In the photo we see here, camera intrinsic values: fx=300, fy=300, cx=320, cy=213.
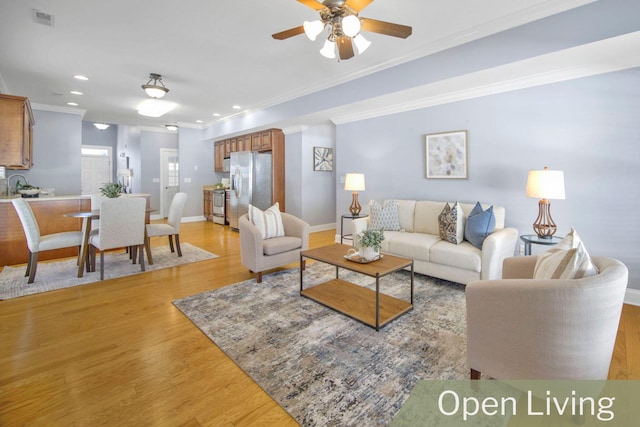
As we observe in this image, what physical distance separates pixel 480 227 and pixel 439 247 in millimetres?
474

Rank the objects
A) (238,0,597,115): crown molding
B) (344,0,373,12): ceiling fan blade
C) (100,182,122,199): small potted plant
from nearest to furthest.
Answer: (344,0,373,12): ceiling fan blade, (238,0,597,115): crown molding, (100,182,122,199): small potted plant

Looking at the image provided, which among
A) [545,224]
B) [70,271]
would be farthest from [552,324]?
[70,271]

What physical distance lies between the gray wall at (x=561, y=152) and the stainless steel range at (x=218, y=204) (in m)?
4.87

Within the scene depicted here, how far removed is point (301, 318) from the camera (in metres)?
2.61

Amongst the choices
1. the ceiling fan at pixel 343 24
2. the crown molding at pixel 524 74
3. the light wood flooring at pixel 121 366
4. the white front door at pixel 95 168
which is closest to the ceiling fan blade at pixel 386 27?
the ceiling fan at pixel 343 24

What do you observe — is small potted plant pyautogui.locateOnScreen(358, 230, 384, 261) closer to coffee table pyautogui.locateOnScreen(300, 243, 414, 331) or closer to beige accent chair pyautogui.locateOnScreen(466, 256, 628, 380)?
coffee table pyautogui.locateOnScreen(300, 243, 414, 331)

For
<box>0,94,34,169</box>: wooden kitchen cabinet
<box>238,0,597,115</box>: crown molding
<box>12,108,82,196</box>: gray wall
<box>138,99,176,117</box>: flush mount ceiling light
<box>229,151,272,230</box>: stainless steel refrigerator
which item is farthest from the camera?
<box>229,151,272,230</box>: stainless steel refrigerator

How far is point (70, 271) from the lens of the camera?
389 centimetres

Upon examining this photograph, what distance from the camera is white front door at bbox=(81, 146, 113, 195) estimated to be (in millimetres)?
9328

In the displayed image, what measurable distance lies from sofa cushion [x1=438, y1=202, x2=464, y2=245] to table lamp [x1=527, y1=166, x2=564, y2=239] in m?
0.71

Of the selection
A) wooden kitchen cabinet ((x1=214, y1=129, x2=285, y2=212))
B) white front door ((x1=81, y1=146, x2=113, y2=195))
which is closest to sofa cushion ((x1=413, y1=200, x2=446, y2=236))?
wooden kitchen cabinet ((x1=214, y1=129, x2=285, y2=212))

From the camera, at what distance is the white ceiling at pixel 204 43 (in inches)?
105

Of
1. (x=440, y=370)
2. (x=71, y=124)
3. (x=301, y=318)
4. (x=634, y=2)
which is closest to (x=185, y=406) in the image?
(x=301, y=318)

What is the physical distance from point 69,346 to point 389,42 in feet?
13.1
